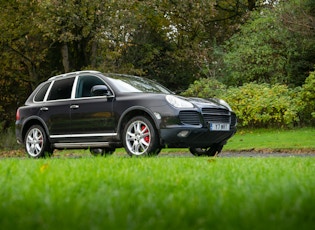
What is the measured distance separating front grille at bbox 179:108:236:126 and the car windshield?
1157mm

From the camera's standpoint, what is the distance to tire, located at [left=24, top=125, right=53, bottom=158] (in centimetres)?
1083

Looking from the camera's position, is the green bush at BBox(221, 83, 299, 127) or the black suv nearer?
the black suv

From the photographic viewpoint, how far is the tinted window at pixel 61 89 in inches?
426

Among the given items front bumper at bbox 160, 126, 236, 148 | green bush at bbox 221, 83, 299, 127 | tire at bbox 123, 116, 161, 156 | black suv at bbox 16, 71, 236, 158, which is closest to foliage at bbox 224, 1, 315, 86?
green bush at bbox 221, 83, 299, 127

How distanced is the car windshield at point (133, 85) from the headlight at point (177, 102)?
861 millimetres

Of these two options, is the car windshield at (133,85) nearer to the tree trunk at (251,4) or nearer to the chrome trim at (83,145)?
the chrome trim at (83,145)

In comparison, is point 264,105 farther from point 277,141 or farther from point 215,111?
point 215,111

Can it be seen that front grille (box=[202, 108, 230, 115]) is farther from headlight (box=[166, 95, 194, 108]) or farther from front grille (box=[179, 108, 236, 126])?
headlight (box=[166, 95, 194, 108])

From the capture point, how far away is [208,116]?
30.8 ft

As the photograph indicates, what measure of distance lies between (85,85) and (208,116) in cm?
275

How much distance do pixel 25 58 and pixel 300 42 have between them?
12.6m

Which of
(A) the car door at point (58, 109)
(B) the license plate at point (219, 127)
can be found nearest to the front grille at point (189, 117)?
(B) the license plate at point (219, 127)

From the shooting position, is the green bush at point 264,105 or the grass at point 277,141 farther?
the green bush at point 264,105

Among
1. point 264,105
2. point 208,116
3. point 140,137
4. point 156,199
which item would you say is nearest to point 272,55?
point 264,105
